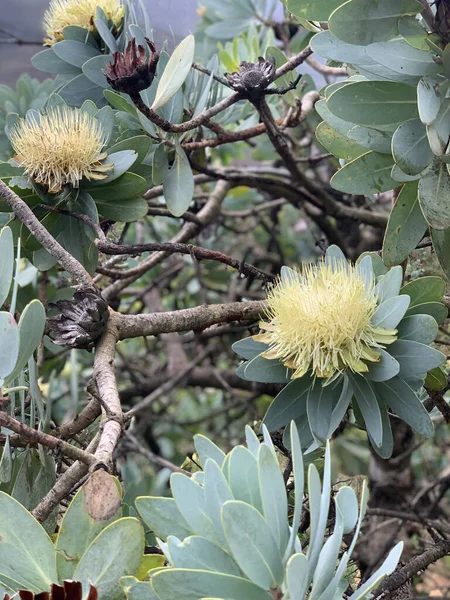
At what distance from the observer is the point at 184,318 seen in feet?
2.59

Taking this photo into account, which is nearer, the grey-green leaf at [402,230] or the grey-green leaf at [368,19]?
the grey-green leaf at [368,19]

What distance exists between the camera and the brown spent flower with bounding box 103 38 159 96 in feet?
2.31

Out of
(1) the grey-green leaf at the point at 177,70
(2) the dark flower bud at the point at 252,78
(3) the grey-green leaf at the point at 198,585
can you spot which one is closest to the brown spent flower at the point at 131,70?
(1) the grey-green leaf at the point at 177,70

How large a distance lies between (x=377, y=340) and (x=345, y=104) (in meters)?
0.23

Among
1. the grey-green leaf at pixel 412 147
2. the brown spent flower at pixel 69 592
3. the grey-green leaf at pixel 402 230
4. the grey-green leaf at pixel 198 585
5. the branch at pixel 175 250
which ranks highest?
the grey-green leaf at pixel 412 147

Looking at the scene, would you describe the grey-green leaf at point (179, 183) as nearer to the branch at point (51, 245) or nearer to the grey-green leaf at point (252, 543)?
the branch at point (51, 245)

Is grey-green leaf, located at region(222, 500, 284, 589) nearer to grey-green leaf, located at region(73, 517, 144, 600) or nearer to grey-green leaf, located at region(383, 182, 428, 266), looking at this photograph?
grey-green leaf, located at region(73, 517, 144, 600)

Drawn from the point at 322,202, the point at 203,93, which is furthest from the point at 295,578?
the point at 322,202

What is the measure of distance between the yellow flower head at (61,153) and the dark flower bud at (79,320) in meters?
0.16

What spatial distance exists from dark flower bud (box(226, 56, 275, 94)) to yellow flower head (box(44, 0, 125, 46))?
22 cm

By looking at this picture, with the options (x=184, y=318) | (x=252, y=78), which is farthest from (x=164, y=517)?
(x=252, y=78)

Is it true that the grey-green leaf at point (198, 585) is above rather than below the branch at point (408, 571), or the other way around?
above

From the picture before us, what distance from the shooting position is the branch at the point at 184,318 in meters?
0.74

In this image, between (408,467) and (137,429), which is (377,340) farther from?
(137,429)
